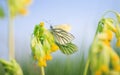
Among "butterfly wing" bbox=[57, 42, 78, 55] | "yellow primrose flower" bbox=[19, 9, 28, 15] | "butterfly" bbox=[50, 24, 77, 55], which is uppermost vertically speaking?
"yellow primrose flower" bbox=[19, 9, 28, 15]

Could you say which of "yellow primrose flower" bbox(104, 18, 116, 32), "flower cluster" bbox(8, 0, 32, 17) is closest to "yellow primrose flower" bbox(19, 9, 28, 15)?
"flower cluster" bbox(8, 0, 32, 17)

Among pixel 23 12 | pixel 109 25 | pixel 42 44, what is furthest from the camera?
pixel 42 44

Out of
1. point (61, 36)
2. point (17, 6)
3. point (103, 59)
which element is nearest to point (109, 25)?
point (61, 36)

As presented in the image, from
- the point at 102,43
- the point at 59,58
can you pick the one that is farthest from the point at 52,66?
the point at 102,43

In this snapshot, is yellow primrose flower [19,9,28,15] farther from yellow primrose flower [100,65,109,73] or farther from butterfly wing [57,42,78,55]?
butterfly wing [57,42,78,55]

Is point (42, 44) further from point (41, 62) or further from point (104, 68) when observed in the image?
point (104, 68)
